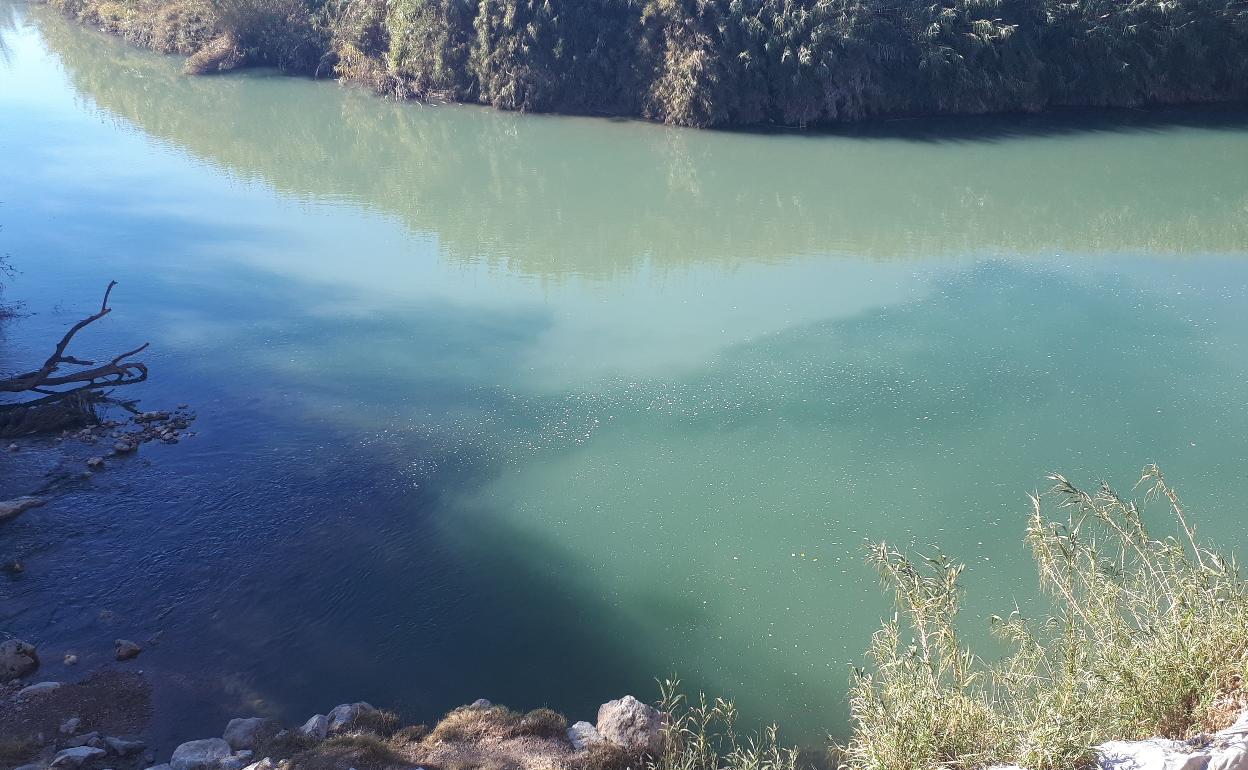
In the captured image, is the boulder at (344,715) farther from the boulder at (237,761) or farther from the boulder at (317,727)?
the boulder at (237,761)

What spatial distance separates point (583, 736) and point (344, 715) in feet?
5.60

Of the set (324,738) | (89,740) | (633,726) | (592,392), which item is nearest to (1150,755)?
(633,726)

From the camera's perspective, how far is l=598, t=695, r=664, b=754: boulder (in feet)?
21.4

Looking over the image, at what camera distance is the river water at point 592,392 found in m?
8.03

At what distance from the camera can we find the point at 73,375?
11469 millimetres

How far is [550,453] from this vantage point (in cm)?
1062

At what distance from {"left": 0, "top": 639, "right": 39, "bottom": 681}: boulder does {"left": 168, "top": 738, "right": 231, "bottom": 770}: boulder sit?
176 centimetres

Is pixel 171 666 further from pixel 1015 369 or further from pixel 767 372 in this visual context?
pixel 1015 369

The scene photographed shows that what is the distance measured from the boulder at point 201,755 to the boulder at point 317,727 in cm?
51

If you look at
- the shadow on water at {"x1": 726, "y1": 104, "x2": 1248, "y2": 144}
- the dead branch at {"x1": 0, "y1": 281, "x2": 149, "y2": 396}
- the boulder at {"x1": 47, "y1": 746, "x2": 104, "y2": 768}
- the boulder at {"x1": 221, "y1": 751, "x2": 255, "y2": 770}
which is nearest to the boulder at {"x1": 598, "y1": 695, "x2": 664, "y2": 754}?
the boulder at {"x1": 221, "y1": 751, "x2": 255, "y2": 770}

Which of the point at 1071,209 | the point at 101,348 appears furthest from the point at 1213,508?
the point at 101,348

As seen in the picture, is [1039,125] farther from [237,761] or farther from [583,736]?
[237,761]

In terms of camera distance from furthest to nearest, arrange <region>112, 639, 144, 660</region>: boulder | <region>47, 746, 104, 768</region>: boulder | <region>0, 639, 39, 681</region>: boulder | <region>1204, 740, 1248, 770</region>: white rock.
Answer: <region>112, 639, 144, 660</region>: boulder → <region>0, 639, 39, 681</region>: boulder → <region>47, 746, 104, 768</region>: boulder → <region>1204, 740, 1248, 770</region>: white rock

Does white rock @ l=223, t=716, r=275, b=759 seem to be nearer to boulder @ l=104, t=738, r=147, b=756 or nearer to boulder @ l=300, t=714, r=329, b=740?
boulder @ l=300, t=714, r=329, b=740
